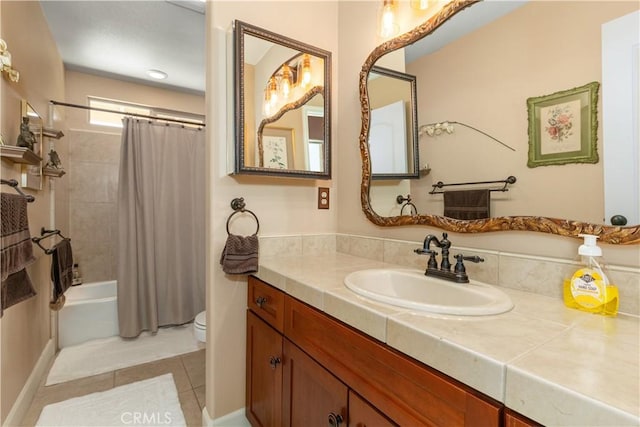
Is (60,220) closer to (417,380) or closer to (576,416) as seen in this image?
(417,380)

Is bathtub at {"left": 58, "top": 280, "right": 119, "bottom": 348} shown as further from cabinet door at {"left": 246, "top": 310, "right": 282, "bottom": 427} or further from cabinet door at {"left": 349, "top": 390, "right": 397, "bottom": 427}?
cabinet door at {"left": 349, "top": 390, "right": 397, "bottom": 427}

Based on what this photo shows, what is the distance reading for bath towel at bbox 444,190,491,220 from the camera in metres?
1.04

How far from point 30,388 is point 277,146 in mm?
2022

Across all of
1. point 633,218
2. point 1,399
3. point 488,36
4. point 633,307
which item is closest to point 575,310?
point 633,307

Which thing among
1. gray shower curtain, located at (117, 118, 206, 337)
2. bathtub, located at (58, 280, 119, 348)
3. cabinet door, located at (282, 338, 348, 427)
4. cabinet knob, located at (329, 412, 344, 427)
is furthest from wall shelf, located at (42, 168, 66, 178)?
cabinet knob, located at (329, 412, 344, 427)

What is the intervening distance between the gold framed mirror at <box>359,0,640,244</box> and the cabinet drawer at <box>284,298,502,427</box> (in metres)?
0.60

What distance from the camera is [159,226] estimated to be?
263 cm

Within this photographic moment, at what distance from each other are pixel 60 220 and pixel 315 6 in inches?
106

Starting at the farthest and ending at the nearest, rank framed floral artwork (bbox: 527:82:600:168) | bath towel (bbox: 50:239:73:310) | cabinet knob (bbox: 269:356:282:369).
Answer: bath towel (bbox: 50:239:73:310) < cabinet knob (bbox: 269:356:282:369) < framed floral artwork (bbox: 527:82:600:168)

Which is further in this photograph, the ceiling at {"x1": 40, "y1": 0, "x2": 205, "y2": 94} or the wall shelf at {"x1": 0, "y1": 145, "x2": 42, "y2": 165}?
the ceiling at {"x1": 40, "y1": 0, "x2": 205, "y2": 94}

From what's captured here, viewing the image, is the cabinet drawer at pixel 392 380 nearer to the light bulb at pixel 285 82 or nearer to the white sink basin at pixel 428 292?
the white sink basin at pixel 428 292

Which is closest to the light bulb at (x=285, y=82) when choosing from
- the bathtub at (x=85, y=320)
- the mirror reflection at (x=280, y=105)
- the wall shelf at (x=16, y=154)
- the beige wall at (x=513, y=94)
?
the mirror reflection at (x=280, y=105)

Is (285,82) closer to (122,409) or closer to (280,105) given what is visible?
(280,105)

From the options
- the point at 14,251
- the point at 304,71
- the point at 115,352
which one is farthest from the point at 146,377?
the point at 304,71
